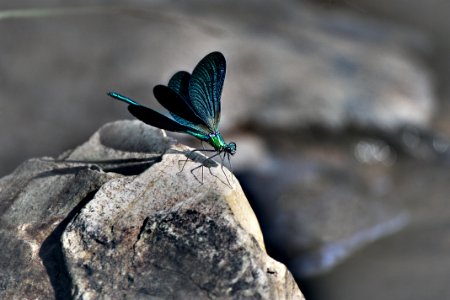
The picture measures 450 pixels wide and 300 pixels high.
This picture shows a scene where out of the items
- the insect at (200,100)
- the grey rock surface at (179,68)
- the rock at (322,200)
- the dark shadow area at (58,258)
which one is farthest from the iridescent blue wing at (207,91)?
the grey rock surface at (179,68)

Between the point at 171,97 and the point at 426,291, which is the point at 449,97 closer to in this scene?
the point at 426,291

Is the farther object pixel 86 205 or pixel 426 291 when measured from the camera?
pixel 426 291

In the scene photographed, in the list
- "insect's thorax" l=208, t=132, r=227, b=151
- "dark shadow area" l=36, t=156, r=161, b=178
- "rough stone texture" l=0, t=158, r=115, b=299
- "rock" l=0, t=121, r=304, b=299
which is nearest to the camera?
"rock" l=0, t=121, r=304, b=299

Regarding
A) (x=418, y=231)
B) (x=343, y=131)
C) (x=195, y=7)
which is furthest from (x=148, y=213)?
(x=195, y=7)

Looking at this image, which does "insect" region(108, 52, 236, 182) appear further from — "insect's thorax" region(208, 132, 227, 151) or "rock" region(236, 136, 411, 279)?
"rock" region(236, 136, 411, 279)

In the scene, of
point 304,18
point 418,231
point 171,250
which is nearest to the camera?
point 171,250

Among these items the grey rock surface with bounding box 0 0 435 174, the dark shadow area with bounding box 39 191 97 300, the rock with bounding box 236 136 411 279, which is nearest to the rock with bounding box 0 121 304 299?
the dark shadow area with bounding box 39 191 97 300
